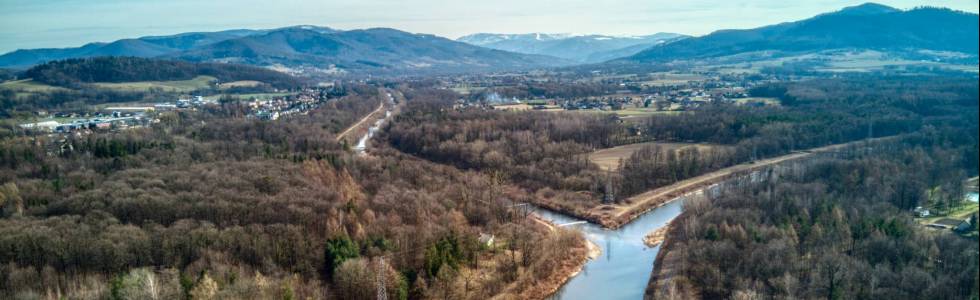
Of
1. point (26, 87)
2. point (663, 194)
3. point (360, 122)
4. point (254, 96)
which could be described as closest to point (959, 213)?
point (663, 194)

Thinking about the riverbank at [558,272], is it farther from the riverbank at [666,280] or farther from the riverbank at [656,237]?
the riverbank at [666,280]

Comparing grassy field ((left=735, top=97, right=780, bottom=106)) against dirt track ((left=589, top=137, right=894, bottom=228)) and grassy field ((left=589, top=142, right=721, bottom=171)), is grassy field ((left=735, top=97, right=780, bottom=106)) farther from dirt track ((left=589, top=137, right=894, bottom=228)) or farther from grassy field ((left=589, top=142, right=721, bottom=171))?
grassy field ((left=589, top=142, right=721, bottom=171))

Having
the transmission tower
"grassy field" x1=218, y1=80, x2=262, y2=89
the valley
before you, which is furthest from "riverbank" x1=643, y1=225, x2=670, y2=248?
"grassy field" x1=218, y1=80, x2=262, y2=89

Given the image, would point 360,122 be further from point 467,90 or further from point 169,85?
point 169,85

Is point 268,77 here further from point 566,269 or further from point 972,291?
point 972,291

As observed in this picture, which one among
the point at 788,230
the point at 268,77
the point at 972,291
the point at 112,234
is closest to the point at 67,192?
the point at 112,234
